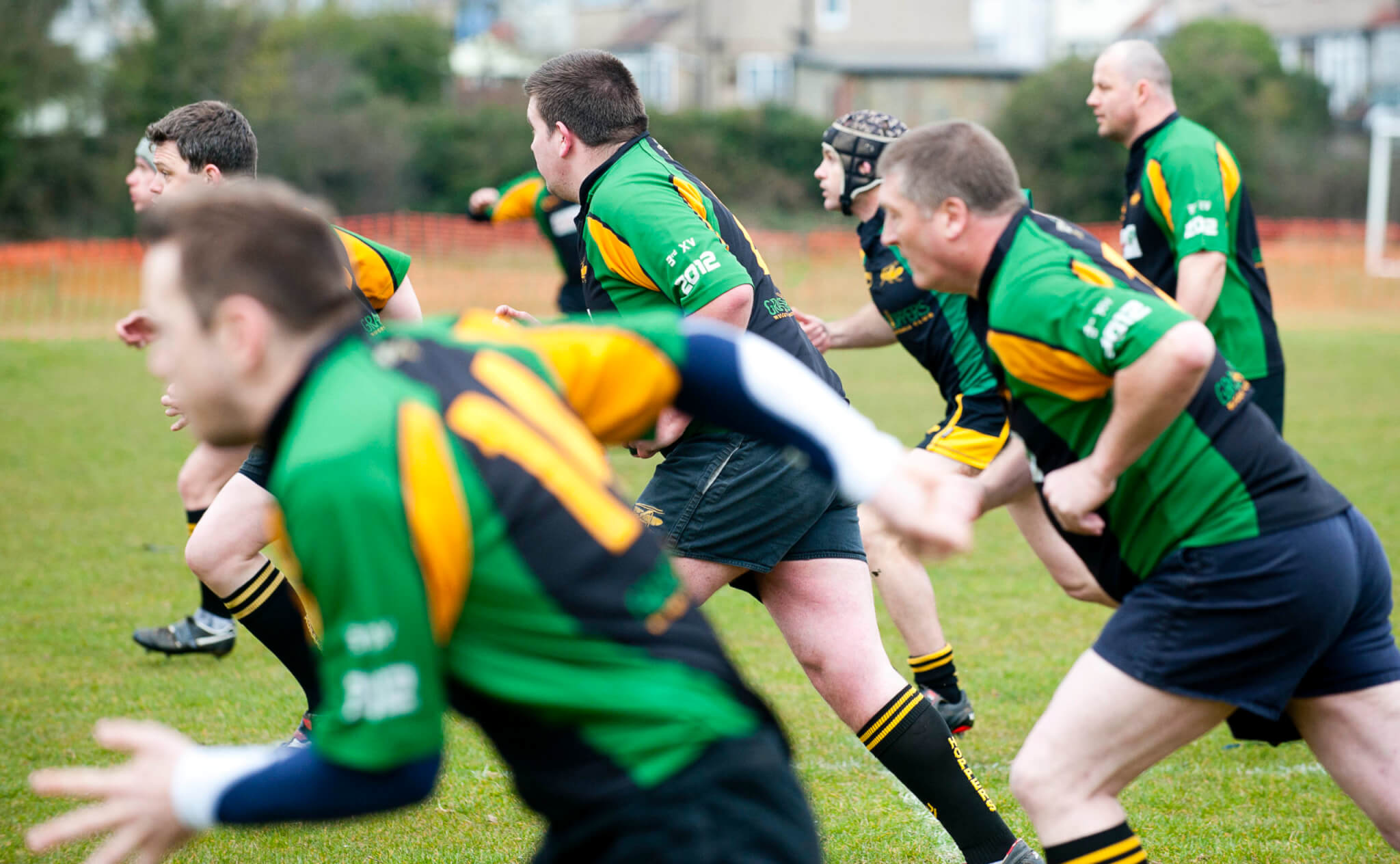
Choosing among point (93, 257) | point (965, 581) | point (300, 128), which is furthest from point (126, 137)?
point (965, 581)

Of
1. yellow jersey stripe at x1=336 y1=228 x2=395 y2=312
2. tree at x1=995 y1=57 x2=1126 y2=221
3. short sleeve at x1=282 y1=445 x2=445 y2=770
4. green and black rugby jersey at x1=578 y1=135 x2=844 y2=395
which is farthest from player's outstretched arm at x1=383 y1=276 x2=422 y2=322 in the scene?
tree at x1=995 y1=57 x2=1126 y2=221

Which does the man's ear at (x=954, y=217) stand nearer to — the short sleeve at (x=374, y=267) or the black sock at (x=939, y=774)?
the black sock at (x=939, y=774)

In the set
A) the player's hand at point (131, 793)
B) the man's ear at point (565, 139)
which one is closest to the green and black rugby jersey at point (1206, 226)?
the man's ear at point (565, 139)

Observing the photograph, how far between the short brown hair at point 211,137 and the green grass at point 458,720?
7.39 ft

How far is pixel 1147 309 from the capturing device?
2.75 meters

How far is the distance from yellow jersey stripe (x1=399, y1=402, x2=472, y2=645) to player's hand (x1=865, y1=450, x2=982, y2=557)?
0.74 metres

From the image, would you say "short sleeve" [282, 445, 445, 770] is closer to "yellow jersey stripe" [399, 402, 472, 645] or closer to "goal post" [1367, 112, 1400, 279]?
"yellow jersey stripe" [399, 402, 472, 645]

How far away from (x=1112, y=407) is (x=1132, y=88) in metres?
3.47

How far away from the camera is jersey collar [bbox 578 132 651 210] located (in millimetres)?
4227

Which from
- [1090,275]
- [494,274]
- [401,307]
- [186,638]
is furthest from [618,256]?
[494,274]

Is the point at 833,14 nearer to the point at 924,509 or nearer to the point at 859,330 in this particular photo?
the point at 859,330

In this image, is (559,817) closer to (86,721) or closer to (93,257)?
(86,721)

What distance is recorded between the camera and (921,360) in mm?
6113

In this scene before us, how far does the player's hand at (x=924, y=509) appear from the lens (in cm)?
221
